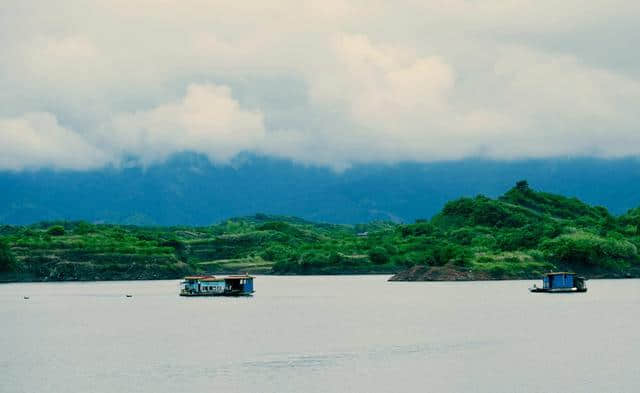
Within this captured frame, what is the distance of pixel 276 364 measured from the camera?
84812 millimetres

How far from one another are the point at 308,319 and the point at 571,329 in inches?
1472

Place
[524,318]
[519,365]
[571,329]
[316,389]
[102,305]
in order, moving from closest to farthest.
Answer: [316,389]
[519,365]
[571,329]
[524,318]
[102,305]

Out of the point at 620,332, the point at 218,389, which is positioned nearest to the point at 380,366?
the point at 218,389

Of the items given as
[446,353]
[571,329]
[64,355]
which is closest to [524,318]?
[571,329]

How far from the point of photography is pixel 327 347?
323ft

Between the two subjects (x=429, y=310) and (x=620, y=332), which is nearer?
(x=620, y=332)

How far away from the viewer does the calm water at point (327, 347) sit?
74.2m

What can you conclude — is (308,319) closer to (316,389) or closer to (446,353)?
(446,353)

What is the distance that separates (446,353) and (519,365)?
10643 millimetres

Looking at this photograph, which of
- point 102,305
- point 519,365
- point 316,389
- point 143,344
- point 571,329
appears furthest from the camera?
point 102,305

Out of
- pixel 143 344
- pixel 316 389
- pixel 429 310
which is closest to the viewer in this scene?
pixel 316 389

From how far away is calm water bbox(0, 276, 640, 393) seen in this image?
7425cm

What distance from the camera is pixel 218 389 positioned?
Answer: 234ft

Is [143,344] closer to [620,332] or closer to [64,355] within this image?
[64,355]
